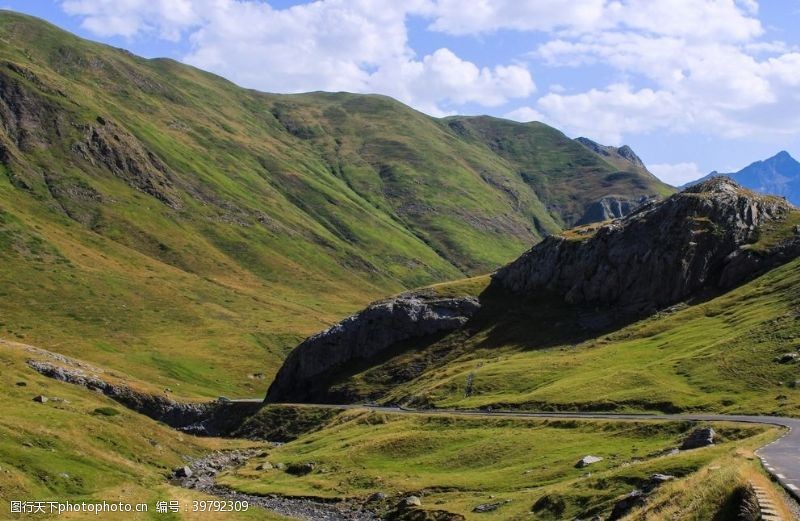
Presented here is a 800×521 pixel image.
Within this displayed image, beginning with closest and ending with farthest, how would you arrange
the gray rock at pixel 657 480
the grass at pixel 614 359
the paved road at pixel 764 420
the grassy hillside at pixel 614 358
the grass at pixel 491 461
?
1. the paved road at pixel 764 420
2. the gray rock at pixel 657 480
3. the grass at pixel 491 461
4. the grass at pixel 614 359
5. the grassy hillside at pixel 614 358

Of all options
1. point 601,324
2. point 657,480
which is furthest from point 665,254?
point 657,480

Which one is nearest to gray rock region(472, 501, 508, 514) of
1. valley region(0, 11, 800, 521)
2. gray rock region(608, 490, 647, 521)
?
valley region(0, 11, 800, 521)

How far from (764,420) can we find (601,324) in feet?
234

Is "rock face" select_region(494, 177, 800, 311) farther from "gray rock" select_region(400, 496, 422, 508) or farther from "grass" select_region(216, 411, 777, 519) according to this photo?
"gray rock" select_region(400, 496, 422, 508)

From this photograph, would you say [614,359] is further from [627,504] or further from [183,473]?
[627,504]

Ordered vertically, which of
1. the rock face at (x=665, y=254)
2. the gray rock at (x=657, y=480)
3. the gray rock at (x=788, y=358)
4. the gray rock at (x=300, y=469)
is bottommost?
the gray rock at (x=300, y=469)

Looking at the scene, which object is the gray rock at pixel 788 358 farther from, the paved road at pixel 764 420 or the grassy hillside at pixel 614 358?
the paved road at pixel 764 420

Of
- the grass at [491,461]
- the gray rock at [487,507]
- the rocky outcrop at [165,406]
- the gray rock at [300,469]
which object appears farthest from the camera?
the rocky outcrop at [165,406]

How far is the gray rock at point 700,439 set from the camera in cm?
6850

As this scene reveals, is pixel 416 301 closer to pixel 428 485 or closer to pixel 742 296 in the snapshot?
pixel 742 296

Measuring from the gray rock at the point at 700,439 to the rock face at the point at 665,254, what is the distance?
78.4 metres

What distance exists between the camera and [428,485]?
82375 mm

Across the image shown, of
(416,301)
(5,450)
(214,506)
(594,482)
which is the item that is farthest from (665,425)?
(416,301)

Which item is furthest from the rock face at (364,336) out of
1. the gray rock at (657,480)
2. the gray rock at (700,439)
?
the gray rock at (657,480)
